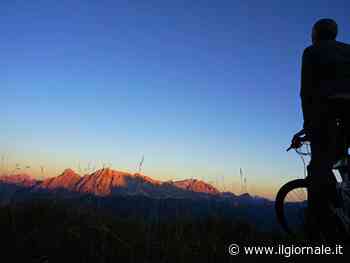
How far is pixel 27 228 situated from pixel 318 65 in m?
4.34

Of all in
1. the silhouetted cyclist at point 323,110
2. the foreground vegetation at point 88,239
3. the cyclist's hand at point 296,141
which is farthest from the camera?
the cyclist's hand at point 296,141

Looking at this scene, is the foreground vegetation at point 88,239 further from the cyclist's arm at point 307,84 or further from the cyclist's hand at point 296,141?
the cyclist's arm at point 307,84

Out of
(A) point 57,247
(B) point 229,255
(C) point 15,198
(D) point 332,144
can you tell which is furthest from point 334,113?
(C) point 15,198

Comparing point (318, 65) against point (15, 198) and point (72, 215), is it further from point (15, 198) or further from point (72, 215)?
point (15, 198)

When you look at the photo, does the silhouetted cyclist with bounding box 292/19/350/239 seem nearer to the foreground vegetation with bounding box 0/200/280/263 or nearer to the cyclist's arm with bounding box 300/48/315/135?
the cyclist's arm with bounding box 300/48/315/135

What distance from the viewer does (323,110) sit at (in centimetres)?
478

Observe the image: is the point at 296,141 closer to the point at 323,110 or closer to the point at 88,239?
the point at 323,110

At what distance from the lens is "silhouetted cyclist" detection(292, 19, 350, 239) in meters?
4.71

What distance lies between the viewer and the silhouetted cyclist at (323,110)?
471 cm

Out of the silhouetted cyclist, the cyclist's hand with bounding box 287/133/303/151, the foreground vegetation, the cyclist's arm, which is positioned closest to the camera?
→ the foreground vegetation

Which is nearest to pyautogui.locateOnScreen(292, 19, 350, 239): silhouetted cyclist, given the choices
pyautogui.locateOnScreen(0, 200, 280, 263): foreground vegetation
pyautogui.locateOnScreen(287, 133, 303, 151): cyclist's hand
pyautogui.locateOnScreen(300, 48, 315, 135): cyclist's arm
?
pyautogui.locateOnScreen(300, 48, 315, 135): cyclist's arm

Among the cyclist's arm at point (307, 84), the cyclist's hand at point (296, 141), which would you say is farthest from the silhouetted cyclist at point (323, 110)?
the cyclist's hand at point (296, 141)

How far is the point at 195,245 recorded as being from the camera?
13.6 feet

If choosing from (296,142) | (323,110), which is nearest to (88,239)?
(323,110)
